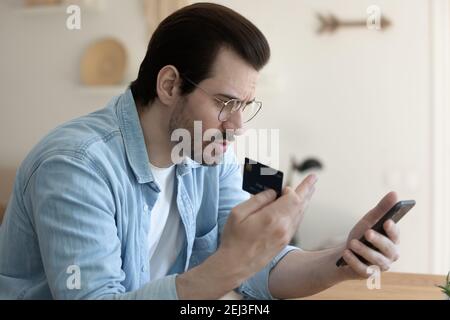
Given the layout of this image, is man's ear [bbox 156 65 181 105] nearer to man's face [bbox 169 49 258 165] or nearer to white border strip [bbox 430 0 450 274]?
man's face [bbox 169 49 258 165]

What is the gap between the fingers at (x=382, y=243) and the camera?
34.2 inches

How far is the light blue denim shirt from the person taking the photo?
0.79 metres

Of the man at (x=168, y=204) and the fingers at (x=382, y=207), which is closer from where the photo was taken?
the man at (x=168, y=204)

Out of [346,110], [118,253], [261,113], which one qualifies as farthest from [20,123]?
[118,253]

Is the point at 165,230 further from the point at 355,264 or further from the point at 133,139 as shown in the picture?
the point at 355,264

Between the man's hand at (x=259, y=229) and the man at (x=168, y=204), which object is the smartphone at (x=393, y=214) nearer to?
the man at (x=168, y=204)

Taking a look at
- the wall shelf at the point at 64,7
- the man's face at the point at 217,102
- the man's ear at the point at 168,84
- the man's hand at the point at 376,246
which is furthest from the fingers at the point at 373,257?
the wall shelf at the point at 64,7

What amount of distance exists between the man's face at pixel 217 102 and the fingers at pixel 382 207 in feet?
0.97

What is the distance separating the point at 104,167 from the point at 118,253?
0.15 meters

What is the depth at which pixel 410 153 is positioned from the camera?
2240mm

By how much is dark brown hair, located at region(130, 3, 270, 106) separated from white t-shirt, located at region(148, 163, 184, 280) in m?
0.21

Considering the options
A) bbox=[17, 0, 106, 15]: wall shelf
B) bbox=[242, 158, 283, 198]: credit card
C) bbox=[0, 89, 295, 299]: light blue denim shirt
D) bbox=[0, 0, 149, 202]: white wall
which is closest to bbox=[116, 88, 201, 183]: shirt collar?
bbox=[0, 89, 295, 299]: light blue denim shirt

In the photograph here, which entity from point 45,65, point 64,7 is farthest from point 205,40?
point 45,65
